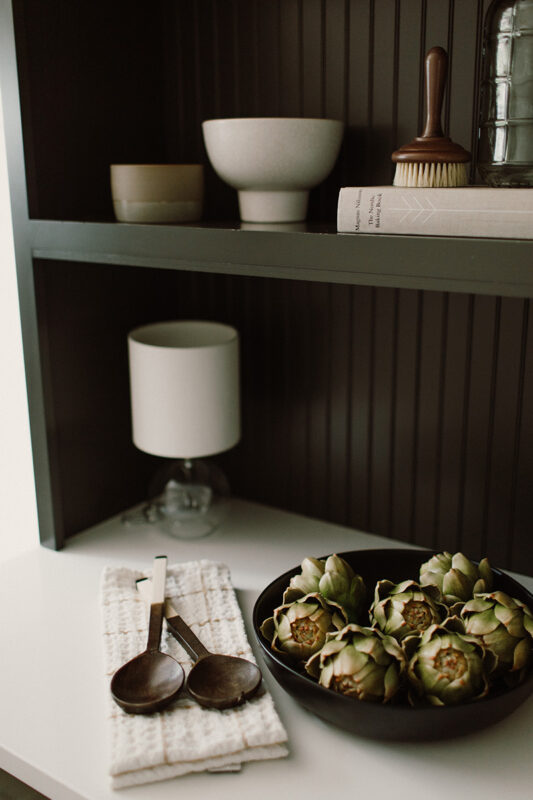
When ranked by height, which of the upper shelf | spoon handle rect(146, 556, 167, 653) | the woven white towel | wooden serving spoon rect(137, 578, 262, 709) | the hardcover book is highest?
the hardcover book

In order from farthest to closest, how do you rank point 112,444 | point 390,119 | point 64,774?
point 112,444 < point 390,119 < point 64,774

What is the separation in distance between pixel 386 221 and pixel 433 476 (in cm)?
47

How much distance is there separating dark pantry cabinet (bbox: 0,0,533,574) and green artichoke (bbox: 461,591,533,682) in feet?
0.99

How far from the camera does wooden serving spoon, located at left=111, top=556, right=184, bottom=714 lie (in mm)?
773

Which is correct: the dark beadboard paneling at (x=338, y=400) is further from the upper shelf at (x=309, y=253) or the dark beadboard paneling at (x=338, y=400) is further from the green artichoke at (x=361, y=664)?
the green artichoke at (x=361, y=664)

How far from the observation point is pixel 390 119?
1.01 m

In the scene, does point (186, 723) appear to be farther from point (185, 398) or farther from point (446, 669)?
point (185, 398)

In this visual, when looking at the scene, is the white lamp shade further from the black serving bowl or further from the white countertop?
the black serving bowl

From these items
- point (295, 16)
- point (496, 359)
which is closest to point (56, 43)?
point (295, 16)

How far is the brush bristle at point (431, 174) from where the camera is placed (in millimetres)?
806

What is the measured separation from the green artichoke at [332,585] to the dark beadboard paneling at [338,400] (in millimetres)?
310

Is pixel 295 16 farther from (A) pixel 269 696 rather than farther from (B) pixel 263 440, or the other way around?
(A) pixel 269 696

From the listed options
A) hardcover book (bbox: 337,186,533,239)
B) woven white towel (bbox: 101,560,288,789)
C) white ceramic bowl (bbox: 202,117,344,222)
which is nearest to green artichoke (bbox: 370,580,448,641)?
woven white towel (bbox: 101,560,288,789)

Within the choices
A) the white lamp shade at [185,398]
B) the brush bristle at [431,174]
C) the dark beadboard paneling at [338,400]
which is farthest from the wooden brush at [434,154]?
the white lamp shade at [185,398]
